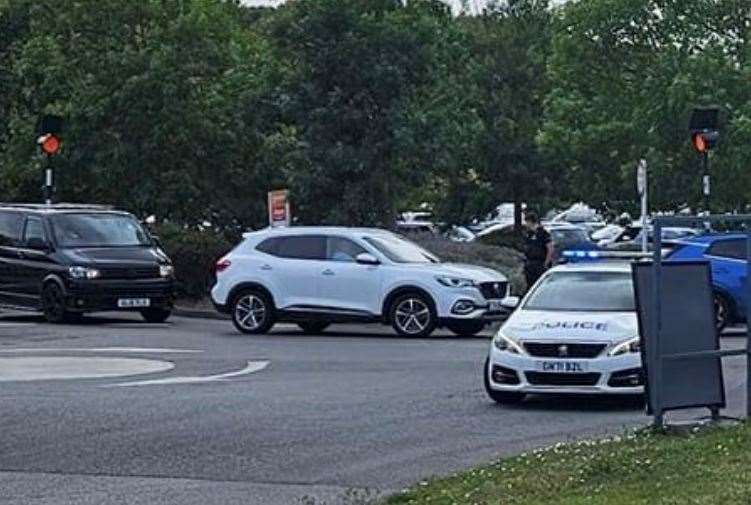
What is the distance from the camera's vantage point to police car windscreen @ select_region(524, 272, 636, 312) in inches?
711

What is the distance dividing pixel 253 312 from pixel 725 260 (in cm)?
712

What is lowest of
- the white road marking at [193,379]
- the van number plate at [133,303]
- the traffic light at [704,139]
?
the white road marking at [193,379]

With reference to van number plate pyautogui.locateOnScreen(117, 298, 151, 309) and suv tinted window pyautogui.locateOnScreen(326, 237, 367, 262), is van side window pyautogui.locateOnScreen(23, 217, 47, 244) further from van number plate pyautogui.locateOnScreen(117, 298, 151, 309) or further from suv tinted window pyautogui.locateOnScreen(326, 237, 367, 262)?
suv tinted window pyautogui.locateOnScreen(326, 237, 367, 262)

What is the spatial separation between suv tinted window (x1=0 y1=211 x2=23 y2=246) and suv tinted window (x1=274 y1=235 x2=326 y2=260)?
4955 millimetres

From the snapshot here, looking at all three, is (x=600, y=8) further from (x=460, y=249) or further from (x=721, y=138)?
(x=460, y=249)

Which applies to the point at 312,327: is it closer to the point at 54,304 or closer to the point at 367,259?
the point at 367,259

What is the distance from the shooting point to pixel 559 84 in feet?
153

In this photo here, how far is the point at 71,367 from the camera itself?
69.9 ft

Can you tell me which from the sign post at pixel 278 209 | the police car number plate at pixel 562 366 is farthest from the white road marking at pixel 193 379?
the sign post at pixel 278 209

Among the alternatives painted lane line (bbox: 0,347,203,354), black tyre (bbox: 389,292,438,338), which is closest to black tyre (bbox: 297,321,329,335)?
black tyre (bbox: 389,292,438,338)

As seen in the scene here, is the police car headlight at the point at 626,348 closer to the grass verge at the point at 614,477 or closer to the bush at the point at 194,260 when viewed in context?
the grass verge at the point at 614,477

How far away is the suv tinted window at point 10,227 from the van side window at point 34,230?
15 cm

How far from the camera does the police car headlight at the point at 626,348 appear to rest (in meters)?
17.1

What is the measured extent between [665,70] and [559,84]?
12.3 ft
